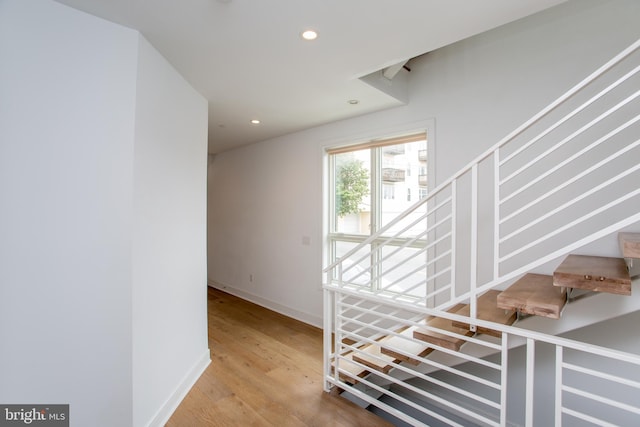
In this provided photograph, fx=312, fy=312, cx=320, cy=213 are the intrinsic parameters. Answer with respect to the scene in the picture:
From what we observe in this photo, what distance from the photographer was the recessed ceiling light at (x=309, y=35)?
67.5 inches

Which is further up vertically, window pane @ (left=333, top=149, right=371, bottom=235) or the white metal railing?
window pane @ (left=333, top=149, right=371, bottom=235)

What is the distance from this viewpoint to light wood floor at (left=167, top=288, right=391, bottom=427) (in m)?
2.10

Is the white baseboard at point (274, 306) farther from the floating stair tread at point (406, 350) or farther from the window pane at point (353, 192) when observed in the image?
the floating stair tread at point (406, 350)

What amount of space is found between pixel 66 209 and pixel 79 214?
6 cm

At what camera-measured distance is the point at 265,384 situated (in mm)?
2508

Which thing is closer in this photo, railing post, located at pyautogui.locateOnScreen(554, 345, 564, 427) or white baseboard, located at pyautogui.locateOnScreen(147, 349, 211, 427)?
railing post, located at pyautogui.locateOnScreen(554, 345, 564, 427)

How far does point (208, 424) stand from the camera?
80.6 inches

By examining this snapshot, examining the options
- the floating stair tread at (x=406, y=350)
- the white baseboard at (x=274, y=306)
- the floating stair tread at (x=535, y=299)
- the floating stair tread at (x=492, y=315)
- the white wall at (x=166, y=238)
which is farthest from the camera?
the white baseboard at (x=274, y=306)

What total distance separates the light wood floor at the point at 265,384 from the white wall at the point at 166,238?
0.68 feet

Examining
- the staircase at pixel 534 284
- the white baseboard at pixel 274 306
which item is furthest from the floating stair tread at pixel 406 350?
the white baseboard at pixel 274 306

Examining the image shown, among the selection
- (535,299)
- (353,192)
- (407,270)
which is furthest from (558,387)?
(353,192)

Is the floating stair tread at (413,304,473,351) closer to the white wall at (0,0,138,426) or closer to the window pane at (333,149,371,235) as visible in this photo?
the window pane at (333,149,371,235)

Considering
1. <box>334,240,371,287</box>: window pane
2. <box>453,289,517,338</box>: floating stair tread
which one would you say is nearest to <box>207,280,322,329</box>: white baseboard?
<box>334,240,371,287</box>: window pane

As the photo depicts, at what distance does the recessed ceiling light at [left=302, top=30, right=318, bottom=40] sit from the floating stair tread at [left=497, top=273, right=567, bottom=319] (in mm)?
1683
